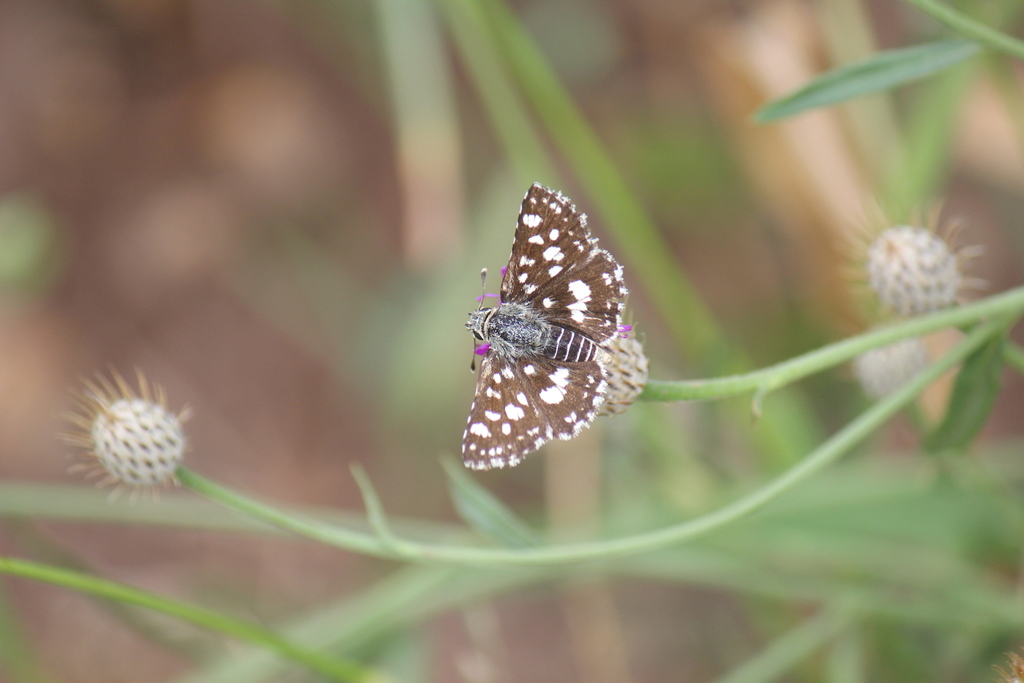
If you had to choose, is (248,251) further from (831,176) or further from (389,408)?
(831,176)

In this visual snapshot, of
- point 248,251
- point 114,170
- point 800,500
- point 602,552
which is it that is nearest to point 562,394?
point 602,552

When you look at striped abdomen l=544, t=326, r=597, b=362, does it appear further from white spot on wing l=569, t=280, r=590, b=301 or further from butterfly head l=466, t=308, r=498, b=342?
butterfly head l=466, t=308, r=498, b=342

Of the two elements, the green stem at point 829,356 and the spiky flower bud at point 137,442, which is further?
the spiky flower bud at point 137,442

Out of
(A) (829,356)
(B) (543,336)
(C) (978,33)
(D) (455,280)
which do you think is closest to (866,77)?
(C) (978,33)

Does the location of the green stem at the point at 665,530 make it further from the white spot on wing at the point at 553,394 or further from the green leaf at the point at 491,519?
the white spot on wing at the point at 553,394

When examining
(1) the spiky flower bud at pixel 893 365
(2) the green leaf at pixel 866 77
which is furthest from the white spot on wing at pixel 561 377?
(1) the spiky flower bud at pixel 893 365

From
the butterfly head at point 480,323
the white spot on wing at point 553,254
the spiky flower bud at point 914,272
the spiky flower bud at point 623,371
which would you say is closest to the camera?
the spiky flower bud at point 623,371

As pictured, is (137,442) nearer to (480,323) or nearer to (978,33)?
(480,323)
